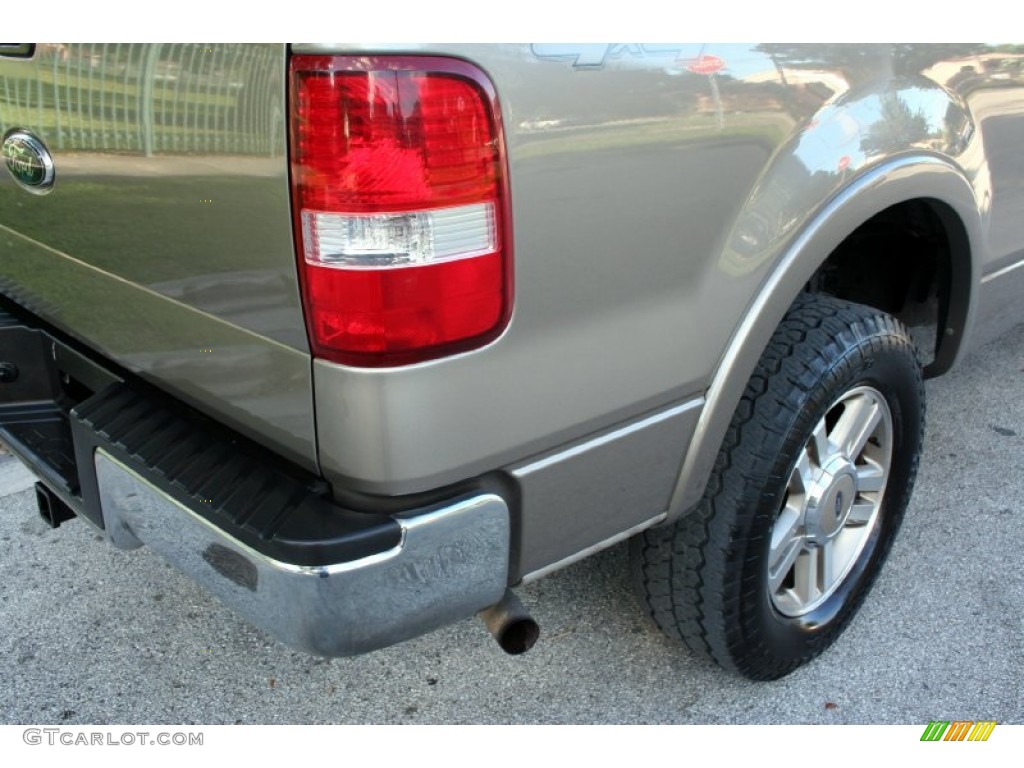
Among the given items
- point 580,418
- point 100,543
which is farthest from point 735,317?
point 100,543

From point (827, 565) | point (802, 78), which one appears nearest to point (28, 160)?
point (802, 78)

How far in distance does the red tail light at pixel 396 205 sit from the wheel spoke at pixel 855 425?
1161 mm

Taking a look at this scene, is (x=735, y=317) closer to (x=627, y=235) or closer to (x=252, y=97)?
(x=627, y=235)

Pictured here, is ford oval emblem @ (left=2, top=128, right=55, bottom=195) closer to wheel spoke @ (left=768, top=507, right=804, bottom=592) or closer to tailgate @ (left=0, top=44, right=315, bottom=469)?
tailgate @ (left=0, top=44, right=315, bottom=469)

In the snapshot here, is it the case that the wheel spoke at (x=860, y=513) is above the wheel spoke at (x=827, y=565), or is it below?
above

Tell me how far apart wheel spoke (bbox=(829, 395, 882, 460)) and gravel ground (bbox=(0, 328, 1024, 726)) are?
584mm

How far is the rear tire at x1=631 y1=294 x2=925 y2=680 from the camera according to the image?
1958 millimetres

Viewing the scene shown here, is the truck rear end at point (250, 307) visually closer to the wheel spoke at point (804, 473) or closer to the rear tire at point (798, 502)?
the rear tire at point (798, 502)

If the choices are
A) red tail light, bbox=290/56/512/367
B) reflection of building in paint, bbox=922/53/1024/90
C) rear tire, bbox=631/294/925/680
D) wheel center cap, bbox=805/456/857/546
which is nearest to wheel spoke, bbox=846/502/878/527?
rear tire, bbox=631/294/925/680

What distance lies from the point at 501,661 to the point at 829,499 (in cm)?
91

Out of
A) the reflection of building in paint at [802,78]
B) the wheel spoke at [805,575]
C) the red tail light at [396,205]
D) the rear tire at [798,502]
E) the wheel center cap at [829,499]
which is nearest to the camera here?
the red tail light at [396,205]

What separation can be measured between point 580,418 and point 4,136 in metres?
1.23

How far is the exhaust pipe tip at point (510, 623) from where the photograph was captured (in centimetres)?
172
